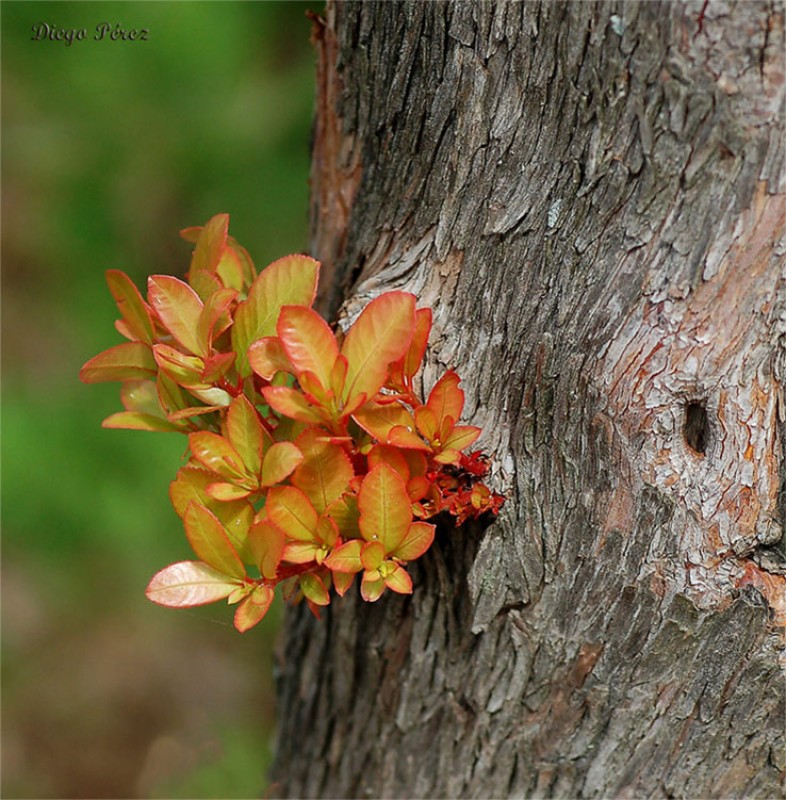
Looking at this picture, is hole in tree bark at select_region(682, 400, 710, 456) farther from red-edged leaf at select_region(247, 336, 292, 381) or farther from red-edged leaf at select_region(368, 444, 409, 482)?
red-edged leaf at select_region(247, 336, 292, 381)

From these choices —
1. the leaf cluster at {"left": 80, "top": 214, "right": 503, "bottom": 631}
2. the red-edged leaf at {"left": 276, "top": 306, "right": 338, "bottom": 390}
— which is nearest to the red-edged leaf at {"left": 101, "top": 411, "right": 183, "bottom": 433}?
the leaf cluster at {"left": 80, "top": 214, "right": 503, "bottom": 631}

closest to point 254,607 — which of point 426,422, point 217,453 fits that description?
point 217,453

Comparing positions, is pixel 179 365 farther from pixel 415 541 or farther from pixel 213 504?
pixel 415 541

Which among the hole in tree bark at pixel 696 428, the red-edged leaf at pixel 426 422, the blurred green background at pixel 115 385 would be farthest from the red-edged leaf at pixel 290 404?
the blurred green background at pixel 115 385

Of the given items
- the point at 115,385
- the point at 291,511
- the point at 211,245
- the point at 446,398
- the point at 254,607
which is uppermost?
the point at 211,245

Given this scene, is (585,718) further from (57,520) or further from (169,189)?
(169,189)

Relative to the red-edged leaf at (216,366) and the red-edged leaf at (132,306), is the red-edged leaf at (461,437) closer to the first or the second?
the red-edged leaf at (216,366)

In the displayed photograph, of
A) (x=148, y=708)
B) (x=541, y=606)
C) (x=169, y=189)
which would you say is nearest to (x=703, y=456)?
(x=541, y=606)
